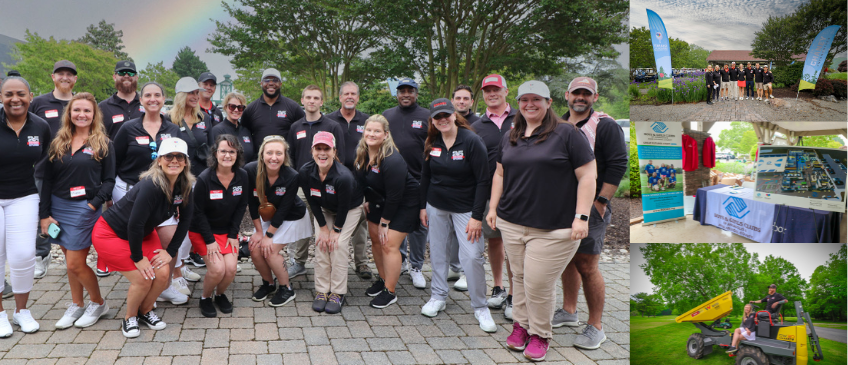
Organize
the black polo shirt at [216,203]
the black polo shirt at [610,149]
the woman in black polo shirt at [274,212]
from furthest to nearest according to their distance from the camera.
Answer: the woman in black polo shirt at [274,212]
the black polo shirt at [216,203]
the black polo shirt at [610,149]

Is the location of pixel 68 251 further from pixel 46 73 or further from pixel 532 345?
pixel 46 73

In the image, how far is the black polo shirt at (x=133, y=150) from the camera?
4227 mm

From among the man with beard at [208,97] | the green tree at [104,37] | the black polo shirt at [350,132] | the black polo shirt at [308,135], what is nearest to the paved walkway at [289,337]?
the black polo shirt at [308,135]

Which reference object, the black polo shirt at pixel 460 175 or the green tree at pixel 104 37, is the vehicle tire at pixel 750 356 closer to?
the black polo shirt at pixel 460 175

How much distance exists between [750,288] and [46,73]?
34.4m

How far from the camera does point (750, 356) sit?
7.74 feet

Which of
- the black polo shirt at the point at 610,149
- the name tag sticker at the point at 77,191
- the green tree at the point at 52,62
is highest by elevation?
the green tree at the point at 52,62

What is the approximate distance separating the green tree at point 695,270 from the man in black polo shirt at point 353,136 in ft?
10.9

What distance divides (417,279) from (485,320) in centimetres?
124

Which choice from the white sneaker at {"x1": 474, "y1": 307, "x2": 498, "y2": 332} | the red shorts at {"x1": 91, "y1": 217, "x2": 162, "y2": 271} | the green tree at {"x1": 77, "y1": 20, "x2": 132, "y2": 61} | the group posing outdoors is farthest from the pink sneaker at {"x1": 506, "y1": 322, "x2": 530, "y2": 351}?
the green tree at {"x1": 77, "y1": 20, "x2": 132, "y2": 61}

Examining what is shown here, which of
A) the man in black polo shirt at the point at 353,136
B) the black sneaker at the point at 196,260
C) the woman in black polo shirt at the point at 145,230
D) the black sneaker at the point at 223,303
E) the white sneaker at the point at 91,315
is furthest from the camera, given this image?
the black sneaker at the point at 196,260

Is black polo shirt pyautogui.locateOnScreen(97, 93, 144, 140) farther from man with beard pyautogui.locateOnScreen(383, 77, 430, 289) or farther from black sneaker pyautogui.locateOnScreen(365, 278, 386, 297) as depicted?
black sneaker pyautogui.locateOnScreen(365, 278, 386, 297)

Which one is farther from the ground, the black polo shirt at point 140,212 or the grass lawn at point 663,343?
the black polo shirt at point 140,212

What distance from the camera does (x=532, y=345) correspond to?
3.52 metres
